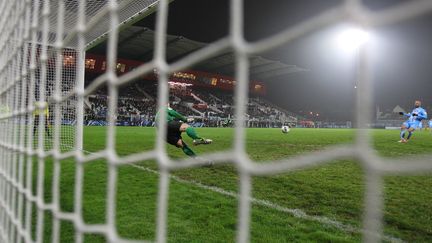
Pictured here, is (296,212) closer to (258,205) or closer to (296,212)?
(296,212)

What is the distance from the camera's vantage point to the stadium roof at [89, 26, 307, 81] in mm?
22769

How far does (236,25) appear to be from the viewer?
0.88m

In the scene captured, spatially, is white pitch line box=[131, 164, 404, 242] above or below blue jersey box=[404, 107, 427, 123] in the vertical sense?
below

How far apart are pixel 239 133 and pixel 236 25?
0.82ft

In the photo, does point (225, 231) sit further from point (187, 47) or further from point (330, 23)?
point (187, 47)

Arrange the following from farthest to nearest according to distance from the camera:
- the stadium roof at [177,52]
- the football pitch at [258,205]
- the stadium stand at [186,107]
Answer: the stadium stand at [186,107] < the stadium roof at [177,52] < the football pitch at [258,205]

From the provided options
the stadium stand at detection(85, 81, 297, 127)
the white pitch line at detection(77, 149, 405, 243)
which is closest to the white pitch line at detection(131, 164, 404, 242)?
the white pitch line at detection(77, 149, 405, 243)

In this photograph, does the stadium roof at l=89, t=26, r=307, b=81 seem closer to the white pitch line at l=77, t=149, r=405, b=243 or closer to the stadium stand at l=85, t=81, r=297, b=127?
the stadium stand at l=85, t=81, r=297, b=127

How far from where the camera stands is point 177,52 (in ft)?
86.2

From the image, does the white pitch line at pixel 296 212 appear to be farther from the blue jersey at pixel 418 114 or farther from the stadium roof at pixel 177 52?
the stadium roof at pixel 177 52

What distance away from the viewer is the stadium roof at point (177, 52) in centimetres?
2277

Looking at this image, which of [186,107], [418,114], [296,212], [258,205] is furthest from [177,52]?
[296,212]

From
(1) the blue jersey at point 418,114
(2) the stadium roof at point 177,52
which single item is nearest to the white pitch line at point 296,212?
(1) the blue jersey at point 418,114

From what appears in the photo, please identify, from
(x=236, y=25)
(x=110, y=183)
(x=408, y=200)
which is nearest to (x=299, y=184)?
(x=408, y=200)
